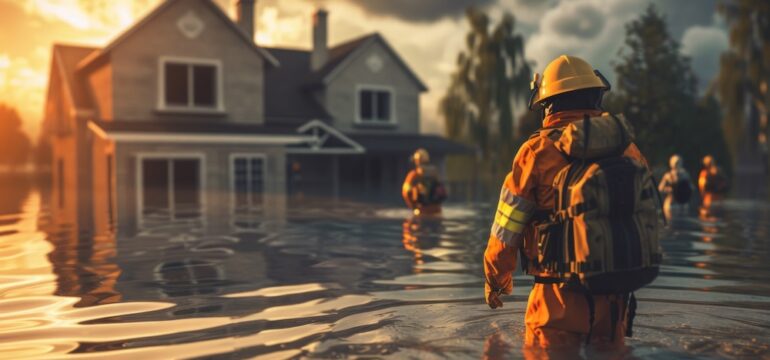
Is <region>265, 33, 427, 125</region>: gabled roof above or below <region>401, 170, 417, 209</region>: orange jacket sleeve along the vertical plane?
above

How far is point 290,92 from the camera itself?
34.5 m

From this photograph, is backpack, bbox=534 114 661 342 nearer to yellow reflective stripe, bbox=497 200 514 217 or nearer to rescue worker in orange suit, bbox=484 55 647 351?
rescue worker in orange suit, bbox=484 55 647 351

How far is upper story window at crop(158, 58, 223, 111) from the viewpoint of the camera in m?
28.0

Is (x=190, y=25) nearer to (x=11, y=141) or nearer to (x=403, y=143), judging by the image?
(x=403, y=143)

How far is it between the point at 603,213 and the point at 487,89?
38.1 metres

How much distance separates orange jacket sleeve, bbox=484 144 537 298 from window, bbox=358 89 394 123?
3066cm

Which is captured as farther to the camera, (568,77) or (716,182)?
(716,182)

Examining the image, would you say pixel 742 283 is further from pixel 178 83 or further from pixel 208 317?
pixel 178 83

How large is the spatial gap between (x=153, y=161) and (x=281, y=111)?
778 cm

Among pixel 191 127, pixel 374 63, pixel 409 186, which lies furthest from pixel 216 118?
pixel 409 186

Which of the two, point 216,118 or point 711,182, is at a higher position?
point 216,118

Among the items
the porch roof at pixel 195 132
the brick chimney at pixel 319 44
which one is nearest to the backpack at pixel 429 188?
the porch roof at pixel 195 132

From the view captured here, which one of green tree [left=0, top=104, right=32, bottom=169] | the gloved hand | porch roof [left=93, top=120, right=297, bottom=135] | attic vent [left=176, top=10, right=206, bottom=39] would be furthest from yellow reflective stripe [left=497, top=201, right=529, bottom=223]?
green tree [left=0, top=104, right=32, bottom=169]

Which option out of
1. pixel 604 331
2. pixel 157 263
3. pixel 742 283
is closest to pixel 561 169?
pixel 604 331
